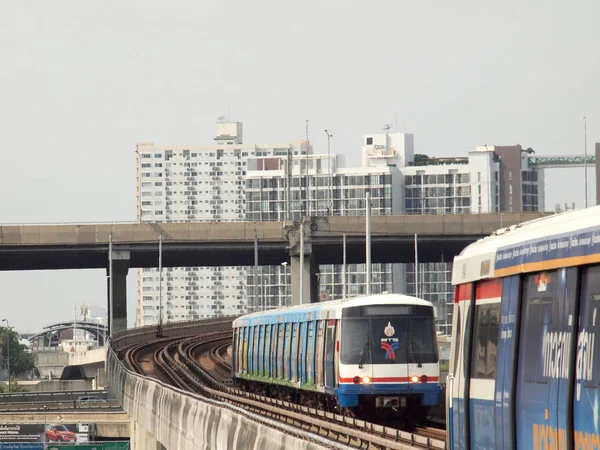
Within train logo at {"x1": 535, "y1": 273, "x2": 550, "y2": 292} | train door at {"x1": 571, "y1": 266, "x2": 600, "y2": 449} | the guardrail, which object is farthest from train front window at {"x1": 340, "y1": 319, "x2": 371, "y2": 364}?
the guardrail

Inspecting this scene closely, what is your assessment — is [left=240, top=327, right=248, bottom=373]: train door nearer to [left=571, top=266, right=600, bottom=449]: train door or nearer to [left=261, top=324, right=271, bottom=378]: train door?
[left=261, top=324, right=271, bottom=378]: train door

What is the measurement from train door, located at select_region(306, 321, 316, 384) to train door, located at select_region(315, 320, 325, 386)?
597 millimetres

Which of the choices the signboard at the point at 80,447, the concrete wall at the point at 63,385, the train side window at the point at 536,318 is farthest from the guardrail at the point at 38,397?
the train side window at the point at 536,318

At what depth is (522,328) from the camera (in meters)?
13.1

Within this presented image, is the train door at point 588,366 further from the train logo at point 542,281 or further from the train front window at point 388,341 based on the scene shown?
the train front window at point 388,341

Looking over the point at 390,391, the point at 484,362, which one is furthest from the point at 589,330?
the point at 390,391

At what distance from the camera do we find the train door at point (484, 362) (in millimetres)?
14000

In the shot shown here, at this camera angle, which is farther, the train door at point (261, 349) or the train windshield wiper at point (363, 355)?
the train door at point (261, 349)

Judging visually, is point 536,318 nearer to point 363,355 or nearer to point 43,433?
point 363,355

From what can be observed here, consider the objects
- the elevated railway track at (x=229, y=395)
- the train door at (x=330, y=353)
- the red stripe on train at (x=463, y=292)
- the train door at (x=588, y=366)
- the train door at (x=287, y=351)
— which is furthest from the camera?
the train door at (x=287, y=351)

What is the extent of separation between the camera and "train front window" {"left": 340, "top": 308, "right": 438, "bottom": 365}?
101 feet

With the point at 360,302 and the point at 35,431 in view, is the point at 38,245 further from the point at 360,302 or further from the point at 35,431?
the point at 360,302

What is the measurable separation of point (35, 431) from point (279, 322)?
32884 mm

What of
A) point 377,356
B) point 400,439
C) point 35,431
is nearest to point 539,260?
point 400,439
